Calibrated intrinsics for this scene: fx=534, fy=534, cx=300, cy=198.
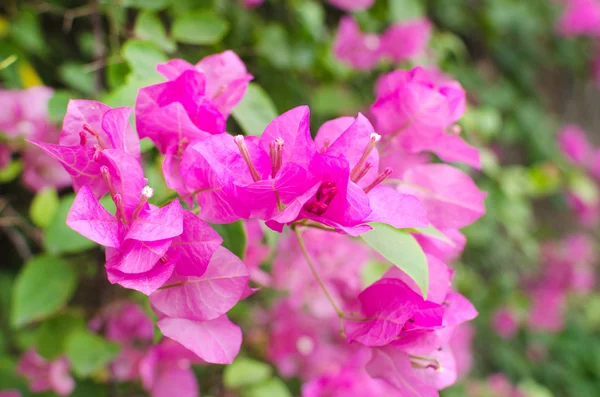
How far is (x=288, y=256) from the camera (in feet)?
3.37

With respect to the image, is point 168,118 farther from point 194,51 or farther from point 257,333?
point 257,333

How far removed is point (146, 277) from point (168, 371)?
13.6 inches

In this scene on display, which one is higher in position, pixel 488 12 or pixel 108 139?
pixel 108 139

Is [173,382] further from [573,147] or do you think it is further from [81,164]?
[573,147]

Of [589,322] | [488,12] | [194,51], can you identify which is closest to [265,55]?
[194,51]

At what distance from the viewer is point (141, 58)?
0.56 m

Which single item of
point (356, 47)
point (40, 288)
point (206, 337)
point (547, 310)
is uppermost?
point (206, 337)

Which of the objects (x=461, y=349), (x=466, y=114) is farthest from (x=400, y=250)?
(x=461, y=349)

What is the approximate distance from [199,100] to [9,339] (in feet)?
2.82

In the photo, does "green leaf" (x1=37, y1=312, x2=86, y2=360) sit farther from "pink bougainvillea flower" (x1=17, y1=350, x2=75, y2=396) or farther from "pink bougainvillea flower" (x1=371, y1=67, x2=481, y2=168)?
"pink bougainvillea flower" (x1=371, y1=67, x2=481, y2=168)

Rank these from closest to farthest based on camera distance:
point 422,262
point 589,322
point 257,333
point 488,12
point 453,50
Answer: point 422,262 → point 257,333 → point 453,50 → point 488,12 → point 589,322

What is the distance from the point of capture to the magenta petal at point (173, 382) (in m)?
0.64

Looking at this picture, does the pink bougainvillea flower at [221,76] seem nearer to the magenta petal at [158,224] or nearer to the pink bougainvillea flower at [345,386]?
the magenta petal at [158,224]

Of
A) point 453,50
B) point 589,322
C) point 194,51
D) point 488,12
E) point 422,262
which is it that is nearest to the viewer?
point 422,262
